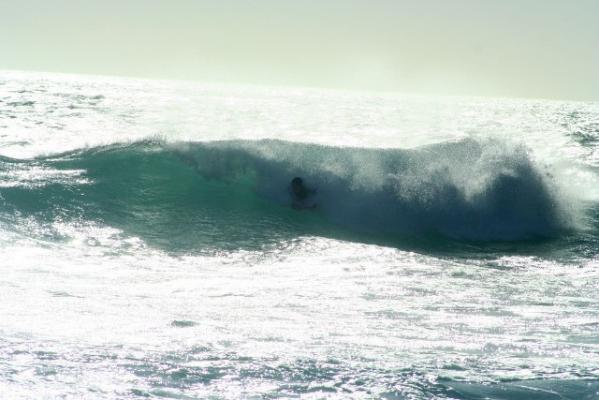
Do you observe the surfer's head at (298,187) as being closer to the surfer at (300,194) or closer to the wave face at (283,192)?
the surfer at (300,194)

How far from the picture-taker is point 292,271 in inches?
413

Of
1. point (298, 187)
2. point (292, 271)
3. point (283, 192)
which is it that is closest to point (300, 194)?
point (298, 187)

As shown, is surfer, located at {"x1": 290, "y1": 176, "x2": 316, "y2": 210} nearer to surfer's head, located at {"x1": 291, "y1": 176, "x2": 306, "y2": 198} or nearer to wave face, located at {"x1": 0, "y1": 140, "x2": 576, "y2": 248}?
surfer's head, located at {"x1": 291, "y1": 176, "x2": 306, "y2": 198}

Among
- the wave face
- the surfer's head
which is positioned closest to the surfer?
the surfer's head

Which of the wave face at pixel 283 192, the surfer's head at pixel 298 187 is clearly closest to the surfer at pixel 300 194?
the surfer's head at pixel 298 187

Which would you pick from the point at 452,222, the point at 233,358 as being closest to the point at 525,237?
the point at 452,222

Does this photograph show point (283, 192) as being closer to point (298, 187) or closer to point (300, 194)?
point (298, 187)

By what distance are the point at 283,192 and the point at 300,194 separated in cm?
49

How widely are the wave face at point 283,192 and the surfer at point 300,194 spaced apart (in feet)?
0.48

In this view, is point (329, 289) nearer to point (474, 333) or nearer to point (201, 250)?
point (474, 333)

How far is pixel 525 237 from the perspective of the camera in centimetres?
1472

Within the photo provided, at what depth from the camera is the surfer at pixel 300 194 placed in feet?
51.4

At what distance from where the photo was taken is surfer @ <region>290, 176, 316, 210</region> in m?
15.7

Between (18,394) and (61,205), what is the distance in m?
10.2
